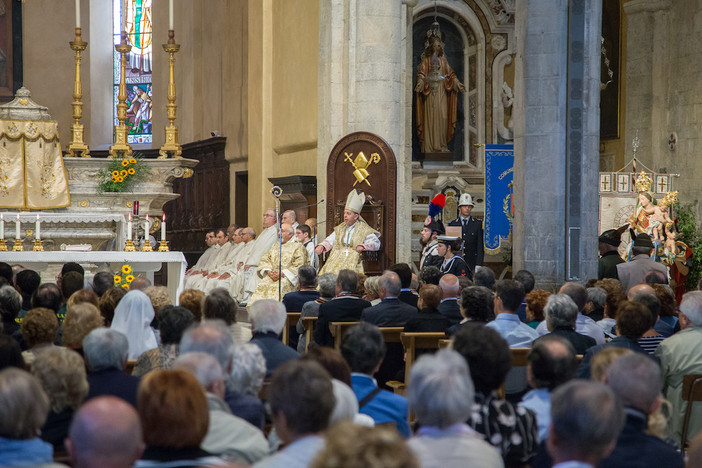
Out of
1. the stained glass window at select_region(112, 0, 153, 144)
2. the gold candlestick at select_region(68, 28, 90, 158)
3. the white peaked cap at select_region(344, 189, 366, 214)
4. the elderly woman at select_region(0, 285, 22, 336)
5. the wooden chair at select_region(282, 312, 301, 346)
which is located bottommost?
the wooden chair at select_region(282, 312, 301, 346)

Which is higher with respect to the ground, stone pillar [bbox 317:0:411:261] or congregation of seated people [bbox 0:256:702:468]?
stone pillar [bbox 317:0:411:261]

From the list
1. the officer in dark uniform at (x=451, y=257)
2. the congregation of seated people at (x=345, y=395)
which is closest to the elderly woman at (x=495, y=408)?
Result: the congregation of seated people at (x=345, y=395)

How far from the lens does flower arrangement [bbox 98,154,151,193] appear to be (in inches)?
504

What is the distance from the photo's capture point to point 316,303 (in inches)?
287

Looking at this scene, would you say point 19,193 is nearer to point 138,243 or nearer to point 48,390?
point 138,243

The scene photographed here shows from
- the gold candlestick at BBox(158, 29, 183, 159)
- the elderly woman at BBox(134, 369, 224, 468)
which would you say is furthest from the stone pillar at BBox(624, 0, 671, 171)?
the elderly woman at BBox(134, 369, 224, 468)

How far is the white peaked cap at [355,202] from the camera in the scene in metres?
10.7

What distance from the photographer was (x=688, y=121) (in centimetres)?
1518

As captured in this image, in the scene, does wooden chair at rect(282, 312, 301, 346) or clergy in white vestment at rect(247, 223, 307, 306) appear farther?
clergy in white vestment at rect(247, 223, 307, 306)

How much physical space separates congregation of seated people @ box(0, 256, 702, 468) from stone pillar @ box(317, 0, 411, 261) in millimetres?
5980

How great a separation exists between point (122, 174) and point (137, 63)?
24.1 feet

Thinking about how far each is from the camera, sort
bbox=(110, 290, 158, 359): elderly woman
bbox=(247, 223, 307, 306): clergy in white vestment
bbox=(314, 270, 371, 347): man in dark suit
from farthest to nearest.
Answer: bbox=(247, 223, 307, 306): clergy in white vestment → bbox=(314, 270, 371, 347): man in dark suit → bbox=(110, 290, 158, 359): elderly woman

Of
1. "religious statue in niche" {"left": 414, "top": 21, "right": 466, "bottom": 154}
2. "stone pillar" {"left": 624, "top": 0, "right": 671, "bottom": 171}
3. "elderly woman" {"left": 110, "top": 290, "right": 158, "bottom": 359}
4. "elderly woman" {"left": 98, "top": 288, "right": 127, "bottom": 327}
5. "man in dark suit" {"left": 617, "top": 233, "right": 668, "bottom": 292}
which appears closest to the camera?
"elderly woman" {"left": 110, "top": 290, "right": 158, "bottom": 359}

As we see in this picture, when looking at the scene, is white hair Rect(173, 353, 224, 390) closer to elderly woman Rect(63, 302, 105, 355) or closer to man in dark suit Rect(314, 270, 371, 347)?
elderly woman Rect(63, 302, 105, 355)
